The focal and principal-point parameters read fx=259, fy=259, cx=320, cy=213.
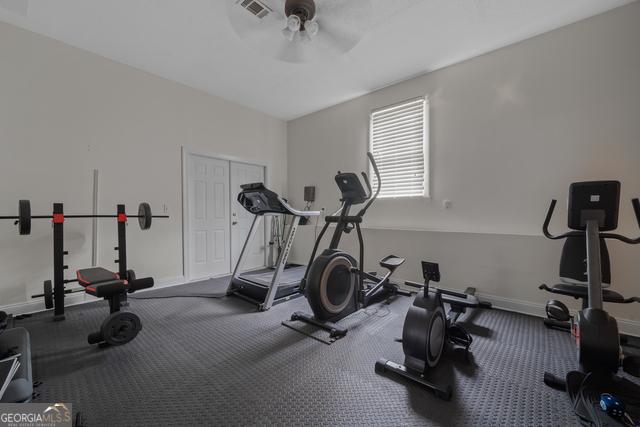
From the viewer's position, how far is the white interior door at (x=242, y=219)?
4.74 m

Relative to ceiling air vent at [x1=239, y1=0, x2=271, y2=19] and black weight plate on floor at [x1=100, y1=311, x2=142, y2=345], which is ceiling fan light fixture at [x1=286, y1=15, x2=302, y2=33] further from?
black weight plate on floor at [x1=100, y1=311, x2=142, y2=345]

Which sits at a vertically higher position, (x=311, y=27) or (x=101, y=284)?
(x=311, y=27)

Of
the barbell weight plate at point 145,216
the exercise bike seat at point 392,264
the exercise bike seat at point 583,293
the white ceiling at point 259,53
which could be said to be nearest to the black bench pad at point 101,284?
the barbell weight plate at point 145,216

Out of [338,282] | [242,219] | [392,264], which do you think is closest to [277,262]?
[338,282]

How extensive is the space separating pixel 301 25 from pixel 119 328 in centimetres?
285

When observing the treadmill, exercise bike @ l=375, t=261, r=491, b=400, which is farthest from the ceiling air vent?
exercise bike @ l=375, t=261, r=491, b=400

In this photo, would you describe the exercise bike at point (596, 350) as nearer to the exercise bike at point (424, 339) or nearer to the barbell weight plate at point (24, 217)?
the exercise bike at point (424, 339)

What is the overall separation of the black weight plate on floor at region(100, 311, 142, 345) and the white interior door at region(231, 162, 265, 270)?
244 cm

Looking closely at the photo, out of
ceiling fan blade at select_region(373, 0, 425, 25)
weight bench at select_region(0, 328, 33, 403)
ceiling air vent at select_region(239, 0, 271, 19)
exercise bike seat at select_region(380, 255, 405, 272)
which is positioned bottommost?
weight bench at select_region(0, 328, 33, 403)

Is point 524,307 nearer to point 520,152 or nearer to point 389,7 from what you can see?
point 520,152

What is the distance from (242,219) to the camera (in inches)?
192

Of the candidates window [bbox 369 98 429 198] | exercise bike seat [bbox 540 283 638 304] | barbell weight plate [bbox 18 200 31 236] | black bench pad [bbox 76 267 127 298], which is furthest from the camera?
window [bbox 369 98 429 198]
